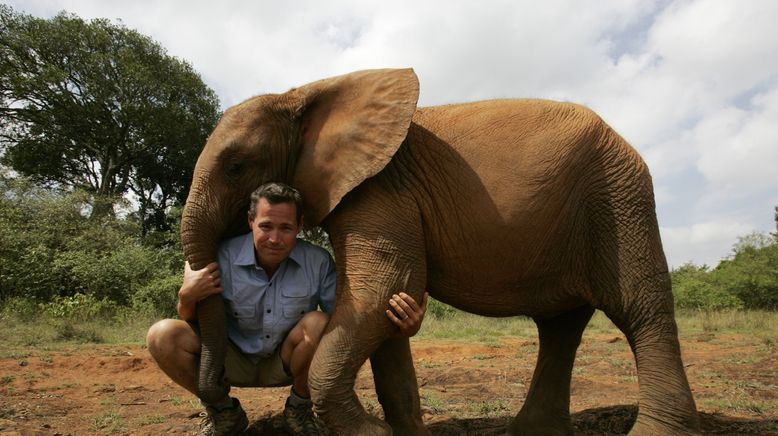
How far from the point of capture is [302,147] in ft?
12.3

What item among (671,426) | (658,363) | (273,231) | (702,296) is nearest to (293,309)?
(273,231)

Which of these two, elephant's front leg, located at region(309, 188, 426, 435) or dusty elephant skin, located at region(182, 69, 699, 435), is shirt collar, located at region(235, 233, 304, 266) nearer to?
dusty elephant skin, located at region(182, 69, 699, 435)

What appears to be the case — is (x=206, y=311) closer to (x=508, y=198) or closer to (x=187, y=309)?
(x=187, y=309)

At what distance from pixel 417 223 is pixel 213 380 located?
5.26 ft

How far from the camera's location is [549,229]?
11.5ft

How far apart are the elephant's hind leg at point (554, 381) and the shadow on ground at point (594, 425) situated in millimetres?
268

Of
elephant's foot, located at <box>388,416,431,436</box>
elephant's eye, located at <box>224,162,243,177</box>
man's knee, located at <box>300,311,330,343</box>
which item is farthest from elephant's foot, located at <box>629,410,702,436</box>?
elephant's eye, located at <box>224,162,243,177</box>

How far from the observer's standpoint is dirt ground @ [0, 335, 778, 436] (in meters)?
4.54

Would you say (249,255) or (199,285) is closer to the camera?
(199,285)

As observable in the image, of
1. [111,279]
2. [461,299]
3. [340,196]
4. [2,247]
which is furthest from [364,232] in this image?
[2,247]

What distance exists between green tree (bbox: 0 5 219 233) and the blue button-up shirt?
78.2 feet

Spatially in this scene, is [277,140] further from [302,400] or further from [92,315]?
[92,315]

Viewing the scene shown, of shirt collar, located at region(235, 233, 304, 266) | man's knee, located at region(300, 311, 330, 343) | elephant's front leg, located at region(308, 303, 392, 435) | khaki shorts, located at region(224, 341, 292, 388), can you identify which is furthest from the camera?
khaki shorts, located at region(224, 341, 292, 388)

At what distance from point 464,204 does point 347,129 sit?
2.93 ft
